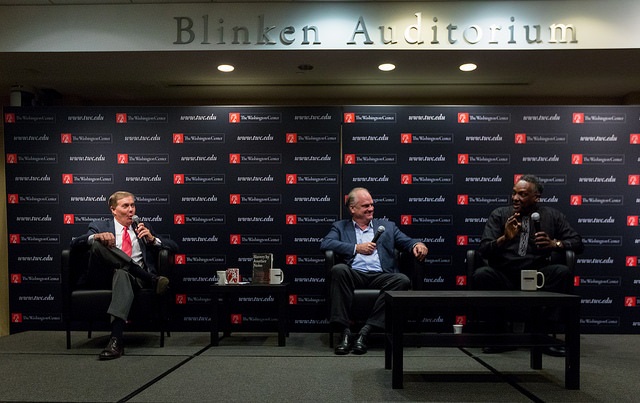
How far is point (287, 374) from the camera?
116 inches

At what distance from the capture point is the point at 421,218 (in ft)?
14.8

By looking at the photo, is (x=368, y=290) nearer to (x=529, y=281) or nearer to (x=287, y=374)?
(x=287, y=374)

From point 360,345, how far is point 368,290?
0.41 meters

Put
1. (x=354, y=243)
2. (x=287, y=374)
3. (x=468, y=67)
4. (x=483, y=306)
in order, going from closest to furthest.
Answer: (x=483, y=306)
(x=287, y=374)
(x=354, y=243)
(x=468, y=67)

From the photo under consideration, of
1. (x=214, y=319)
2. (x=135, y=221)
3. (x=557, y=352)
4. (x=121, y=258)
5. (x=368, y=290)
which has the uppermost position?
(x=135, y=221)

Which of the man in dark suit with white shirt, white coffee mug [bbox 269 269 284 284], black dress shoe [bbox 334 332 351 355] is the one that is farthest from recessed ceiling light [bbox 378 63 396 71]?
black dress shoe [bbox 334 332 351 355]

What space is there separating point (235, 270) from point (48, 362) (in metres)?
1.43

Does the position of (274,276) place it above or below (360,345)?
above

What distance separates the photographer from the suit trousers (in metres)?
3.54

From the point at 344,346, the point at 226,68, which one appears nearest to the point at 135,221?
the point at 226,68

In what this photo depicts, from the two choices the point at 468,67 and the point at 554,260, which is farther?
the point at 468,67

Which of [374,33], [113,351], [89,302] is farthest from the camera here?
[374,33]

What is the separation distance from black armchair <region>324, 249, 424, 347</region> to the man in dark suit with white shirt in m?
0.05

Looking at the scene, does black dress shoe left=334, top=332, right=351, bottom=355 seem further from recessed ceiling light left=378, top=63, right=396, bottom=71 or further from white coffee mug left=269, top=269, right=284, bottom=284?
recessed ceiling light left=378, top=63, right=396, bottom=71
